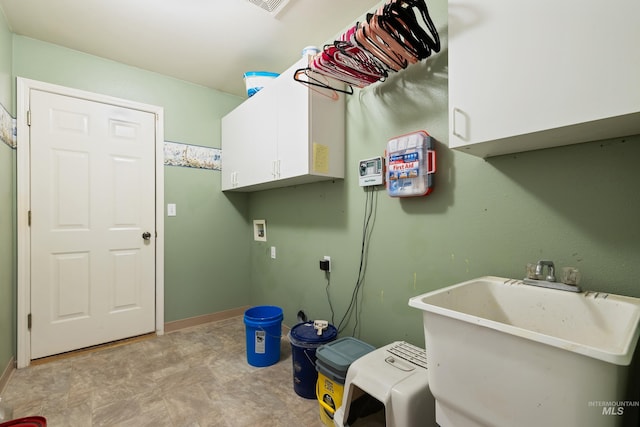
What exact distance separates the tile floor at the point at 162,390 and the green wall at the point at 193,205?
0.64 m

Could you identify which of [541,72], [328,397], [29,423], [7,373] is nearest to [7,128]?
[7,373]

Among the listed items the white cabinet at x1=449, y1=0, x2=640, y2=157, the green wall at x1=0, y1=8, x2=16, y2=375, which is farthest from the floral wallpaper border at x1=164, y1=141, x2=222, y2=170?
the white cabinet at x1=449, y1=0, x2=640, y2=157

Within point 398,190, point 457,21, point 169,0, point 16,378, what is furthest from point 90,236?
point 457,21

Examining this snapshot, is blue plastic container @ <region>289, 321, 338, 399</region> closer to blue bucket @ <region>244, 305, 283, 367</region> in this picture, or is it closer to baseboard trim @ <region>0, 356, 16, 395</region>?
blue bucket @ <region>244, 305, 283, 367</region>

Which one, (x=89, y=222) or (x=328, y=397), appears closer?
(x=328, y=397)

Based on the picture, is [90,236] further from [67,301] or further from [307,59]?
[307,59]

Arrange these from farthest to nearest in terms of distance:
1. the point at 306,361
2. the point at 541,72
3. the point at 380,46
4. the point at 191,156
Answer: the point at 191,156 → the point at 306,361 → the point at 380,46 → the point at 541,72

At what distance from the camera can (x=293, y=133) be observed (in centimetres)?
198

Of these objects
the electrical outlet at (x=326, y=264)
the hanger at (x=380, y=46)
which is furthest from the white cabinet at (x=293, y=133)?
the electrical outlet at (x=326, y=264)

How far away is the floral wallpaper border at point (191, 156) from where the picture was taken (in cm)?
280

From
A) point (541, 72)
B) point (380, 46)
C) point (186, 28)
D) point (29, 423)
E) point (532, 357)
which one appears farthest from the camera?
point (186, 28)

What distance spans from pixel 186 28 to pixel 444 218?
7.23 feet

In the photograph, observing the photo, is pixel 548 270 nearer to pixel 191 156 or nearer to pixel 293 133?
pixel 293 133

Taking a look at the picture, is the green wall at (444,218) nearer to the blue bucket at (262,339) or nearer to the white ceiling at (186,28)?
the blue bucket at (262,339)
